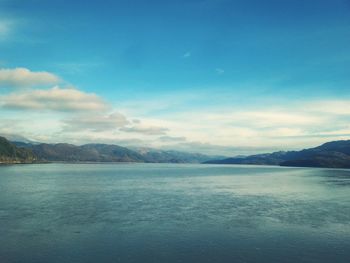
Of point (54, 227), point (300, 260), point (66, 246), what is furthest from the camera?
point (54, 227)

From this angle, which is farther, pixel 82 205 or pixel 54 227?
pixel 82 205

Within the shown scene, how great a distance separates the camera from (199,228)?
47.4m

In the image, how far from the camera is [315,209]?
6506 centimetres

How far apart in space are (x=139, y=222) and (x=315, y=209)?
3657cm

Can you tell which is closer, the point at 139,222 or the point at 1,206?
the point at 139,222

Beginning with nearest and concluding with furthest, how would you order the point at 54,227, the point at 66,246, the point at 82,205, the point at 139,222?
the point at 66,246 < the point at 54,227 < the point at 139,222 < the point at 82,205

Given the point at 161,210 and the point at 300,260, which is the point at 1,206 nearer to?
the point at 161,210

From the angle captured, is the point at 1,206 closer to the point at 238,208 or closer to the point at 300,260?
the point at 238,208

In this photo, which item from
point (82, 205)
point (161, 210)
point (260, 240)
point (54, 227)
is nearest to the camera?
point (260, 240)

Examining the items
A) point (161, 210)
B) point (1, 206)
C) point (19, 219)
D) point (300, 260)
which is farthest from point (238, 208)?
point (1, 206)

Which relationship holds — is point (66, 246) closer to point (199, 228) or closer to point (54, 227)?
point (54, 227)

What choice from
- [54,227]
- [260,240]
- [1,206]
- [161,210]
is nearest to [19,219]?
[54,227]

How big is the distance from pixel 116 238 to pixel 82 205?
28.1 metres

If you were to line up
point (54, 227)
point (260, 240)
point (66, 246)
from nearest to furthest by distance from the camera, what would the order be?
point (66, 246) < point (260, 240) < point (54, 227)
